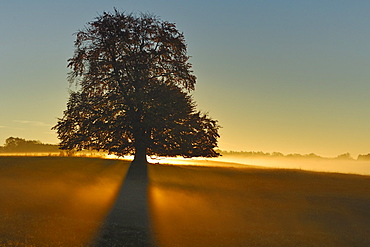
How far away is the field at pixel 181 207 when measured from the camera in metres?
19.3

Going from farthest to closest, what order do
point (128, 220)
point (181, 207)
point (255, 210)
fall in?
1. point (255, 210)
2. point (181, 207)
3. point (128, 220)

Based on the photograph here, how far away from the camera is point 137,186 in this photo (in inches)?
1298

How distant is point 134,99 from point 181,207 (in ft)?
38.6

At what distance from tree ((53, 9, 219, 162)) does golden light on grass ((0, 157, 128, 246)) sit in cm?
315

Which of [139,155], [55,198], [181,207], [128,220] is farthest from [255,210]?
[139,155]

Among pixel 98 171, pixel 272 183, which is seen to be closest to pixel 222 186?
pixel 272 183

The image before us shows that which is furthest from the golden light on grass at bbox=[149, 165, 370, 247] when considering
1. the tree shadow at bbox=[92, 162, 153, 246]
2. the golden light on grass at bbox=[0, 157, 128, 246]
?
the golden light on grass at bbox=[0, 157, 128, 246]

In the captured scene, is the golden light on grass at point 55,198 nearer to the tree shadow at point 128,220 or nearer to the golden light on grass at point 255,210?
the tree shadow at point 128,220

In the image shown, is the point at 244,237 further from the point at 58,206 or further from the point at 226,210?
the point at 58,206

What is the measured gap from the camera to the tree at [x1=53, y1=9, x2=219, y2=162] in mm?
35434

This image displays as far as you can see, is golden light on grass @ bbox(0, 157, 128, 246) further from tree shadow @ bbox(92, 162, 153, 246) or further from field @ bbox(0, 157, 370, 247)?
tree shadow @ bbox(92, 162, 153, 246)

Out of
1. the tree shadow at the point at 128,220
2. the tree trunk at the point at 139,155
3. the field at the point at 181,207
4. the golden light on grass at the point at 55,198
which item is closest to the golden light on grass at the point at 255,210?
the field at the point at 181,207

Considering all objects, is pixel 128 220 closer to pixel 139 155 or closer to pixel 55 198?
pixel 55 198

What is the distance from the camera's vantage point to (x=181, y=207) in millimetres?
26750
